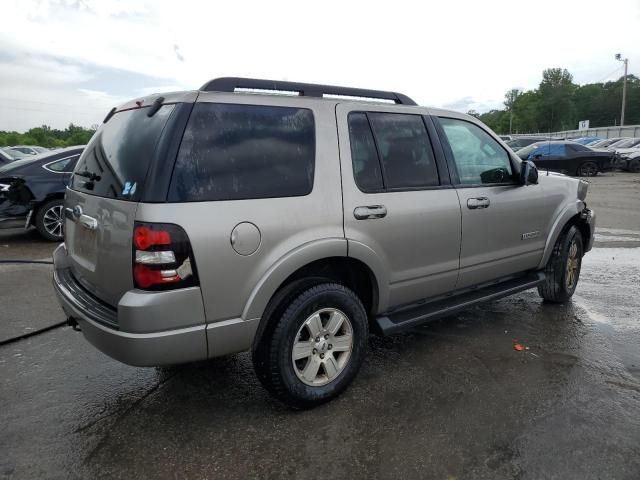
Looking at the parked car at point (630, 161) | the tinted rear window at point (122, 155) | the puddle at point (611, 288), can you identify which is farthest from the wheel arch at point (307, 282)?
the parked car at point (630, 161)

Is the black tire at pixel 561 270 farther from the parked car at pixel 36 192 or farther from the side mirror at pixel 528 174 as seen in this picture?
the parked car at pixel 36 192

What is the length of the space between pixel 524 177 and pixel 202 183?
2799mm

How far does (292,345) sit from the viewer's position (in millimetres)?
2896

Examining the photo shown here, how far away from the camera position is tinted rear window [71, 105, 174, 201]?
2.63 metres

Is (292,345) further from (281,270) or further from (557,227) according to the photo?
(557,227)

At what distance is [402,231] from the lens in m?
3.34

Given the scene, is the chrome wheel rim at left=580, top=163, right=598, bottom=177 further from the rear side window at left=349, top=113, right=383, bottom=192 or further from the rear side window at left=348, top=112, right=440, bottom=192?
the rear side window at left=349, top=113, right=383, bottom=192

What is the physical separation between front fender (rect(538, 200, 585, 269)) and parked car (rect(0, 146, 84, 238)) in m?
6.92

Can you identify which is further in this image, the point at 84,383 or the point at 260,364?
the point at 84,383

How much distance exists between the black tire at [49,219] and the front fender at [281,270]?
6281 millimetres

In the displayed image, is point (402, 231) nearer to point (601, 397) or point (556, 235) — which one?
point (601, 397)

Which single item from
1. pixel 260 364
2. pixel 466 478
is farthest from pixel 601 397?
pixel 260 364

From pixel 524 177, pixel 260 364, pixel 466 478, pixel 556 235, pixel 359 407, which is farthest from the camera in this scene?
pixel 556 235

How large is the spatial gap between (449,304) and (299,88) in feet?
6.32
